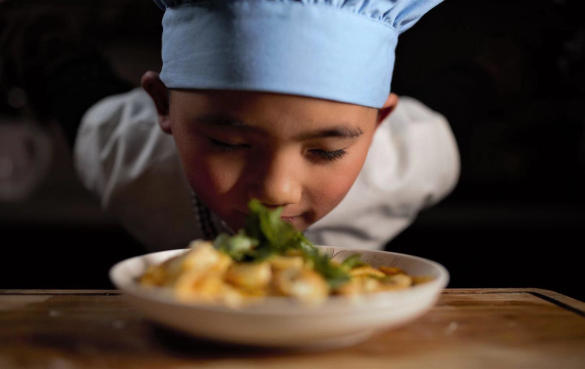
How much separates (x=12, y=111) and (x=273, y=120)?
1354 mm

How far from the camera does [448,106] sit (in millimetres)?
1665

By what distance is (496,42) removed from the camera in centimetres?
169

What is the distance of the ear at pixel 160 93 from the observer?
741 millimetres

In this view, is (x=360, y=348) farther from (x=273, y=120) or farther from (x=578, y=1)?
(x=578, y=1)

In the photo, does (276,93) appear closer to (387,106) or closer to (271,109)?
(271,109)

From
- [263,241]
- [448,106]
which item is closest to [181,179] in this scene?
[263,241]

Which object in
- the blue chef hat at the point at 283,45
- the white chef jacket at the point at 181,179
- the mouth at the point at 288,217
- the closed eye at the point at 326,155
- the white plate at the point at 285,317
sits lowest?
the white chef jacket at the point at 181,179

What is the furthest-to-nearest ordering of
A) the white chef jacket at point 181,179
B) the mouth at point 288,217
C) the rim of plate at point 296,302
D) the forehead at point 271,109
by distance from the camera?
the white chef jacket at point 181,179, the mouth at point 288,217, the forehead at point 271,109, the rim of plate at point 296,302

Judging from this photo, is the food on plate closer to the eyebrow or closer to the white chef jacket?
the eyebrow

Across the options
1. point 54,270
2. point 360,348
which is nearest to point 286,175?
point 360,348

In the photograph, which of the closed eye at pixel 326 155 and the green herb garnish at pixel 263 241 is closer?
the green herb garnish at pixel 263 241

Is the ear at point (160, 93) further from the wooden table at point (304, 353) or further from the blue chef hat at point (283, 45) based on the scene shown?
the wooden table at point (304, 353)

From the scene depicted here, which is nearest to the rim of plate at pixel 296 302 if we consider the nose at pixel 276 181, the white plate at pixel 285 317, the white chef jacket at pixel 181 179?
the white plate at pixel 285 317

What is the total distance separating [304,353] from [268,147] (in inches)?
9.1
